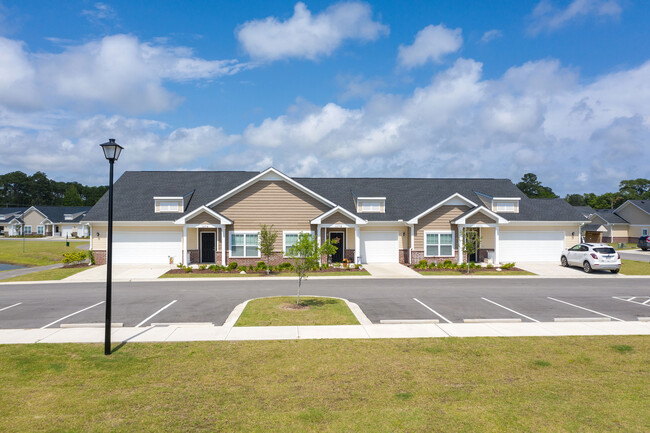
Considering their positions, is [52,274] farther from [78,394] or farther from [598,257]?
[598,257]

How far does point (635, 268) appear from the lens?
94.2 ft

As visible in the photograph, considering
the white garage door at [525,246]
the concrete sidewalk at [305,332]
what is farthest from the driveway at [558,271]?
the concrete sidewalk at [305,332]

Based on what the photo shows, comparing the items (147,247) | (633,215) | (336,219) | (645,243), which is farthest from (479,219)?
(633,215)

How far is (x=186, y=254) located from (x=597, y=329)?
24376mm

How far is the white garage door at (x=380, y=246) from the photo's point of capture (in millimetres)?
31469

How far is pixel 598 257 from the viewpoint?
1037 inches

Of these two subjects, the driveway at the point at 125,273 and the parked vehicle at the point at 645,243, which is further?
the parked vehicle at the point at 645,243

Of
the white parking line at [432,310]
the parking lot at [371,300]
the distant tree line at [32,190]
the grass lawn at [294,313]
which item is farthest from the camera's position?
the distant tree line at [32,190]

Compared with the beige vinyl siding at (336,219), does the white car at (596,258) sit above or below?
below

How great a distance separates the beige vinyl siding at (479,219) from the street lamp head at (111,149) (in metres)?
25.4

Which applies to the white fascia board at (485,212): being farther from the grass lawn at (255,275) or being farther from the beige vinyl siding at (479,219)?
the grass lawn at (255,275)

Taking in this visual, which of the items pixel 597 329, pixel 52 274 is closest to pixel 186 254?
pixel 52 274

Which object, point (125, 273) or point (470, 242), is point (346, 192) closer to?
point (470, 242)

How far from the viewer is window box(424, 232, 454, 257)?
30250 millimetres
